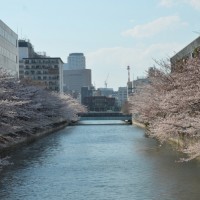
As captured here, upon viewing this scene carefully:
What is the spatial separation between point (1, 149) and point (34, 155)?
3.93 m

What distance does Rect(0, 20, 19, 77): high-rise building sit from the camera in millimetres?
95750

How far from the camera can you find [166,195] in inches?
968

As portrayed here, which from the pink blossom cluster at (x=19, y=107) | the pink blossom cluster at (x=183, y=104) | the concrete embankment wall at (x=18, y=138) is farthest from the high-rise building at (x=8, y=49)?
the pink blossom cluster at (x=183, y=104)

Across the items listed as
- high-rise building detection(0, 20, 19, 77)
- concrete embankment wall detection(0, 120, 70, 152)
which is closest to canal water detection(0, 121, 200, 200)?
concrete embankment wall detection(0, 120, 70, 152)

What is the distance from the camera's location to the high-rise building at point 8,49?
314 ft

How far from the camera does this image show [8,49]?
103375 mm

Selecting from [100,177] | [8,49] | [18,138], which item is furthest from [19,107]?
[8,49]

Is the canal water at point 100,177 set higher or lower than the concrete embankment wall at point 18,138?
lower

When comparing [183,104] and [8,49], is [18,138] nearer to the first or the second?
[183,104]

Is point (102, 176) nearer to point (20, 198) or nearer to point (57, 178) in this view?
point (57, 178)

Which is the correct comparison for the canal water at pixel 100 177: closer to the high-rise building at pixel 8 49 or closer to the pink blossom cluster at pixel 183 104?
the pink blossom cluster at pixel 183 104

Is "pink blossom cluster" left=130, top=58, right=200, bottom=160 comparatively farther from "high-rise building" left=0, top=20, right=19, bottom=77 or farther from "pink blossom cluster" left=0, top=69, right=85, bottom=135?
"high-rise building" left=0, top=20, right=19, bottom=77

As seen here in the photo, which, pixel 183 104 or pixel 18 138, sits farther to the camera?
pixel 18 138

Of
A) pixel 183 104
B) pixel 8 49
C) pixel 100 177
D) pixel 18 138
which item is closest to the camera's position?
pixel 100 177
